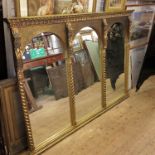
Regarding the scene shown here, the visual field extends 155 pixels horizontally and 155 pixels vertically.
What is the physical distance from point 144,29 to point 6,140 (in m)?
2.78

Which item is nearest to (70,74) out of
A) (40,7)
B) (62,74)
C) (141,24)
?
(62,74)

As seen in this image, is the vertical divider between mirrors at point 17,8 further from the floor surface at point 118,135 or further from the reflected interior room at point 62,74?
the floor surface at point 118,135

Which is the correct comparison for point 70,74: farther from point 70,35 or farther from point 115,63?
point 115,63

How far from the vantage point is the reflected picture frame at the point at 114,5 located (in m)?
2.81

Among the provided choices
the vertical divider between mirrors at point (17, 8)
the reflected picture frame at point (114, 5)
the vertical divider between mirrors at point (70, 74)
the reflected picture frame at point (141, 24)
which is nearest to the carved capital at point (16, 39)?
the vertical divider between mirrors at point (17, 8)

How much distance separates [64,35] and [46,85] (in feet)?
1.71

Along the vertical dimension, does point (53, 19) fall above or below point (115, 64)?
above

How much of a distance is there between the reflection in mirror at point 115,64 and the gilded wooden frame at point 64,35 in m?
0.15

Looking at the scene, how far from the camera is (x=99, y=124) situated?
9.02 feet

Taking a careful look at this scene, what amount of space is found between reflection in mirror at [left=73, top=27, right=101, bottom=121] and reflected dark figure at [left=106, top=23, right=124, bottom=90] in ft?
0.80

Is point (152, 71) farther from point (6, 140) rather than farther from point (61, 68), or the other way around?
point (6, 140)

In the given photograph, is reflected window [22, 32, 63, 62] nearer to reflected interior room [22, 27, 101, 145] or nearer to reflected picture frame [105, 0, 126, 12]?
reflected interior room [22, 27, 101, 145]

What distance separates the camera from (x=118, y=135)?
2.52 meters

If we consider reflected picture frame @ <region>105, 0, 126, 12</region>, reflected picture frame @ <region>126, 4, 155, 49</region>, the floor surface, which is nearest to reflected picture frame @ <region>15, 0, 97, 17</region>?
Result: reflected picture frame @ <region>105, 0, 126, 12</region>
